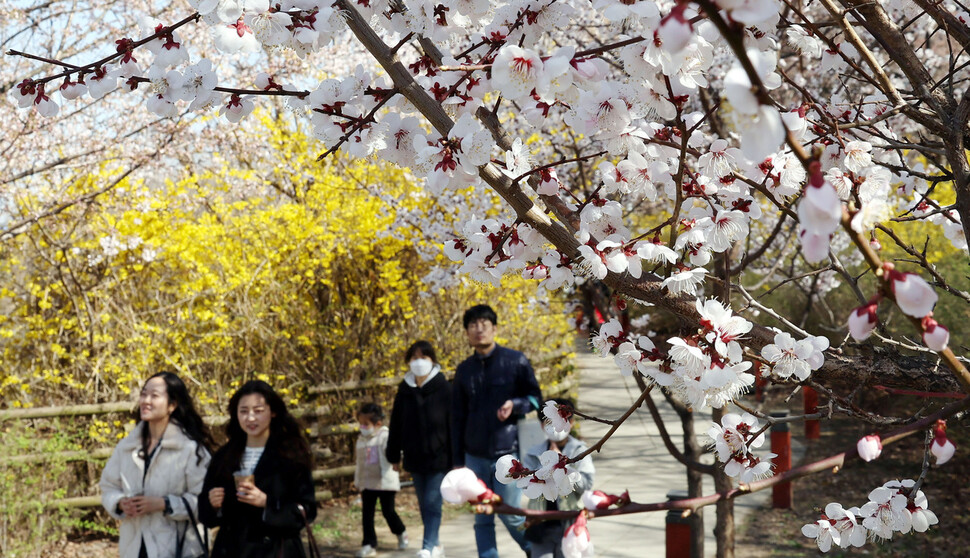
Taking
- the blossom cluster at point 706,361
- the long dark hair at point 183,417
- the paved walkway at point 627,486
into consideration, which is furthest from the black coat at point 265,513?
the blossom cluster at point 706,361

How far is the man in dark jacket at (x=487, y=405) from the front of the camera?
19.5ft

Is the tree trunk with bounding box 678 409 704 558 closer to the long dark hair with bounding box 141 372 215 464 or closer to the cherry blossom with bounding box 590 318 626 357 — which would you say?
the long dark hair with bounding box 141 372 215 464

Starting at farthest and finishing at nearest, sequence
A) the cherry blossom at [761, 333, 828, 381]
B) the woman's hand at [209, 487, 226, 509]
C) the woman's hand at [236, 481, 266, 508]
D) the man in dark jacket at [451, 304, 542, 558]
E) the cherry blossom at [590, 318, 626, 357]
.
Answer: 1. the man in dark jacket at [451, 304, 542, 558]
2. the woman's hand at [209, 487, 226, 509]
3. the woman's hand at [236, 481, 266, 508]
4. the cherry blossom at [590, 318, 626, 357]
5. the cherry blossom at [761, 333, 828, 381]

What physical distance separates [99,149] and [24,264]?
1340 mm

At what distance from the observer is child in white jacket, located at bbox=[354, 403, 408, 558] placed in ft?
22.7

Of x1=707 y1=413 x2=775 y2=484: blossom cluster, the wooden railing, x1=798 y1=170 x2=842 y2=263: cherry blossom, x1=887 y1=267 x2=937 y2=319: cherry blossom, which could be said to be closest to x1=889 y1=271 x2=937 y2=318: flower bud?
x1=887 y1=267 x2=937 y2=319: cherry blossom

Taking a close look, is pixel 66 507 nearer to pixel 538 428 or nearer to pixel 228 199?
pixel 538 428

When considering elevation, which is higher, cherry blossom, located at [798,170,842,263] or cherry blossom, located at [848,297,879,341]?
cherry blossom, located at [798,170,842,263]

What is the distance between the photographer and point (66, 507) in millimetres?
6738

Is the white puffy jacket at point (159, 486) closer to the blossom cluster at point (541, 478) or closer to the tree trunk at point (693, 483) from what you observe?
the tree trunk at point (693, 483)

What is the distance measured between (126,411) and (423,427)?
2664 millimetres

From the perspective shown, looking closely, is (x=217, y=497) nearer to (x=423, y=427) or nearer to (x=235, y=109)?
(x=423, y=427)

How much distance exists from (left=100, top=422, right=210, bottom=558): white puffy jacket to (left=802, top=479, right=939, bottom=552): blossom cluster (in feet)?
11.3

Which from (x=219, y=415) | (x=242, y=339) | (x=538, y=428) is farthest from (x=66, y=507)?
(x=538, y=428)
